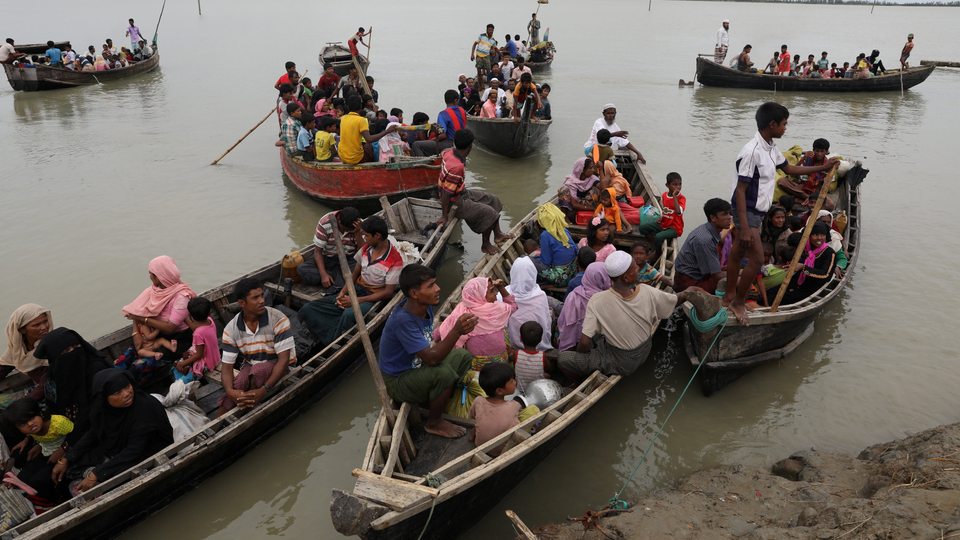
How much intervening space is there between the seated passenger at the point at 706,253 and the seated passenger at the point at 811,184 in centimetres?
207

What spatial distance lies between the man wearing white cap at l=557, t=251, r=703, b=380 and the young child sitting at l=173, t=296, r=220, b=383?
9.76 feet

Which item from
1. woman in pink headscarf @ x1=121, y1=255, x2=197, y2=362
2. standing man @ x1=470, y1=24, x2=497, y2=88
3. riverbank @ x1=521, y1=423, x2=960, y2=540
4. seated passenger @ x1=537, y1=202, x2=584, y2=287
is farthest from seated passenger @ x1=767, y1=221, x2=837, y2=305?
standing man @ x1=470, y1=24, x2=497, y2=88

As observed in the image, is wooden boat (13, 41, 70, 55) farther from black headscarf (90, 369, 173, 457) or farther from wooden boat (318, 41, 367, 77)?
black headscarf (90, 369, 173, 457)

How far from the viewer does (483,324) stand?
4.12 metres

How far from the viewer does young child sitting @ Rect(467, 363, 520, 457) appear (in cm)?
362

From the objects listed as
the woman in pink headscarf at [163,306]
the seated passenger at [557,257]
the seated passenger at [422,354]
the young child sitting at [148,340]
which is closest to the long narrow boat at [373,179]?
the seated passenger at [557,257]

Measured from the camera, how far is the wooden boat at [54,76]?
16.4 m

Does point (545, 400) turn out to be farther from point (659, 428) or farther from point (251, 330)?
point (251, 330)

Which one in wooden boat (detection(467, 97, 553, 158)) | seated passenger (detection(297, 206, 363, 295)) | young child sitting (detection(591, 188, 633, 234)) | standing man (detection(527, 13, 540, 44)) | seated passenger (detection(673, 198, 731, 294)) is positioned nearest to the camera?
seated passenger (detection(673, 198, 731, 294))

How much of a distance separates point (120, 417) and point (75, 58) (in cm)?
2034

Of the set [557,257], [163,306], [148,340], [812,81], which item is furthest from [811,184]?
[812,81]

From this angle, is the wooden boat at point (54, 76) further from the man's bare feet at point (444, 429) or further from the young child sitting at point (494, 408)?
the young child sitting at point (494, 408)

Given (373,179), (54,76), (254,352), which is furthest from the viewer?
(54,76)

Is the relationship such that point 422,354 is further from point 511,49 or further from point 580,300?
point 511,49
